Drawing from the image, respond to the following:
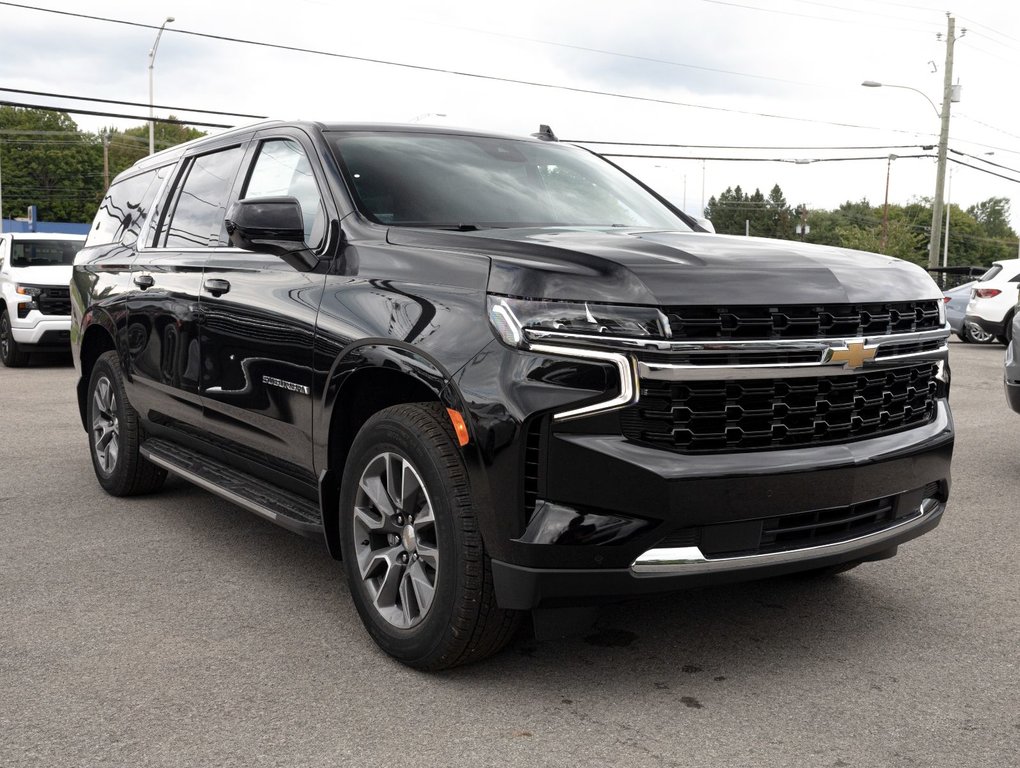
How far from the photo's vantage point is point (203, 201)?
534 centimetres

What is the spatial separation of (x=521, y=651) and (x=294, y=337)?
4.78 feet

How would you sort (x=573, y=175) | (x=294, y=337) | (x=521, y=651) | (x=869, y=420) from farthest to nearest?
1. (x=573, y=175)
2. (x=294, y=337)
3. (x=521, y=651)
4. (x=869, y=420)

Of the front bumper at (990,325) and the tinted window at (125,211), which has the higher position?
the tinted window at (125,211)

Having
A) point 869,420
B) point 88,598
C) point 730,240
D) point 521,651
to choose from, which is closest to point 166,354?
point 88,598

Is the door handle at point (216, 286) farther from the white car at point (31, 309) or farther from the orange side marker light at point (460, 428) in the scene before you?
the white car at point (31, 309)

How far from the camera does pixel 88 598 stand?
14.5 ft

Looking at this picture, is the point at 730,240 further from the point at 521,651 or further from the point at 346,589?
the point at 346,589

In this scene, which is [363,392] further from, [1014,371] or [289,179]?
[1014,371]

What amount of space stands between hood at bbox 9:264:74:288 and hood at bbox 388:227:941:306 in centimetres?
1244

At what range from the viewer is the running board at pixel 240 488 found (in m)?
4.20

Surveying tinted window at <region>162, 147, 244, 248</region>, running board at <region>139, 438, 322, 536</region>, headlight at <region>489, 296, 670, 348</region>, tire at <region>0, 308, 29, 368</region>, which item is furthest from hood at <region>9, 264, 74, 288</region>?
headlight at <region>489, 296, 670, 348</region>

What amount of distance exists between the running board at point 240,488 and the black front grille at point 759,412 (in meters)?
1.54

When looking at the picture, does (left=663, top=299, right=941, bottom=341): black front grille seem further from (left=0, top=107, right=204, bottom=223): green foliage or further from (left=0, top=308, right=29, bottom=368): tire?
(left=0, top=107, right=204, bottom=223): green foliage

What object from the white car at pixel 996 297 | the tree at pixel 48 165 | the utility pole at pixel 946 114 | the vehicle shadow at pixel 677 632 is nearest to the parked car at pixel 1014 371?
the vehicle shadow at pixel 677 632
